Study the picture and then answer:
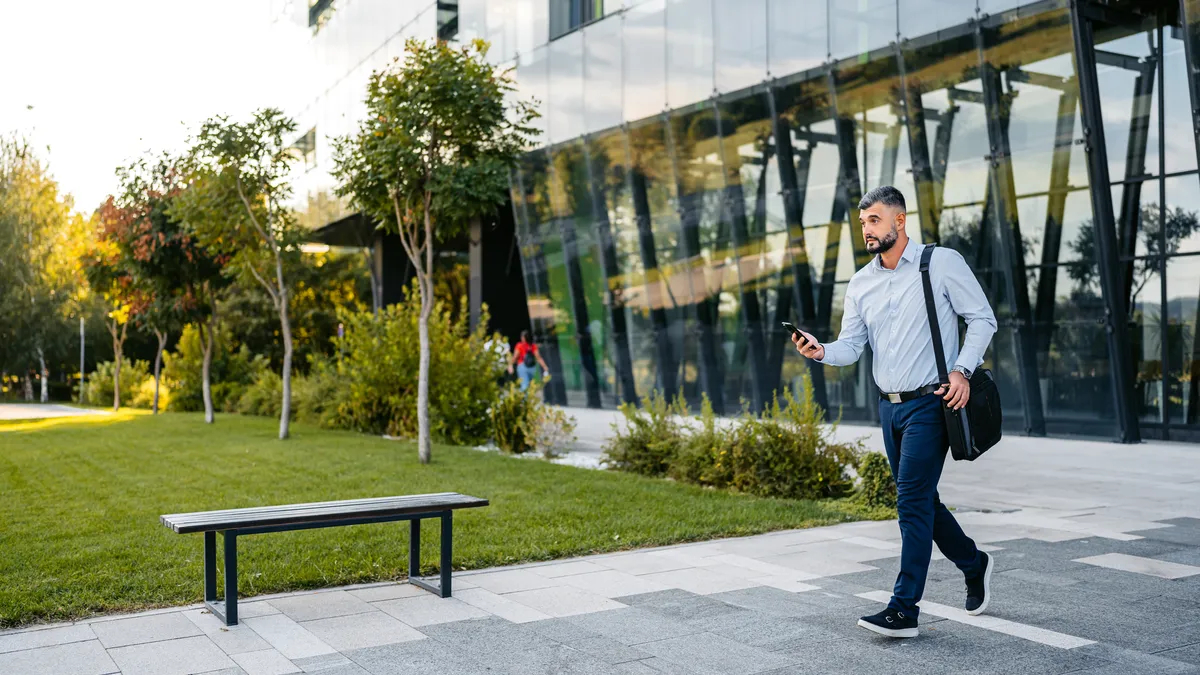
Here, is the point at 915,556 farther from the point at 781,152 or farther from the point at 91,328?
the point at 91,328

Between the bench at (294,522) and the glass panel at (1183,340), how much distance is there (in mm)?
12323

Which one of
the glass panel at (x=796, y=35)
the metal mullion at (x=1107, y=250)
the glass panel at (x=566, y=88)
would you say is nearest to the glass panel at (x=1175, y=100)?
the metal mullion at (x=1107, y=250)

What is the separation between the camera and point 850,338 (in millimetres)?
5582

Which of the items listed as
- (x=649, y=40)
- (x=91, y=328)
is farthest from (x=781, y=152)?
(x=91, y=328)

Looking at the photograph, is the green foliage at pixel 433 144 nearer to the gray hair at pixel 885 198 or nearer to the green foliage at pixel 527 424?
the green foliage at pixel 527 424

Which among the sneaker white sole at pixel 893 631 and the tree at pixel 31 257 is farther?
the tree at pixel 31 257

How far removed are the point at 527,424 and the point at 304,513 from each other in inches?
375

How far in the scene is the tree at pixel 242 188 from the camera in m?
16.5

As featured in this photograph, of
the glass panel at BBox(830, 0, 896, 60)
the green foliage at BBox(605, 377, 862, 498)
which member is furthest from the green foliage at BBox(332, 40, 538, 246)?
the glass panel at BBox(830, 0, 896, 60)

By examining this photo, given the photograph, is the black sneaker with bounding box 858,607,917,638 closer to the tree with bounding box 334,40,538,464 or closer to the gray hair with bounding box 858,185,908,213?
the gray hair with bounding box 858,185,908,213

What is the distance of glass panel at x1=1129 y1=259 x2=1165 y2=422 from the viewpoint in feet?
49.8

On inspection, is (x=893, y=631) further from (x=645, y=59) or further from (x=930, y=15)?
(x=645, y=59)

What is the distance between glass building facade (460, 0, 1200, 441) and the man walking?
10408 mm


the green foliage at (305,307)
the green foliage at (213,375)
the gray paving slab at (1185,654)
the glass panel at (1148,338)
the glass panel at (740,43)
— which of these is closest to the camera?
the gray paving slab at (1185,654)
